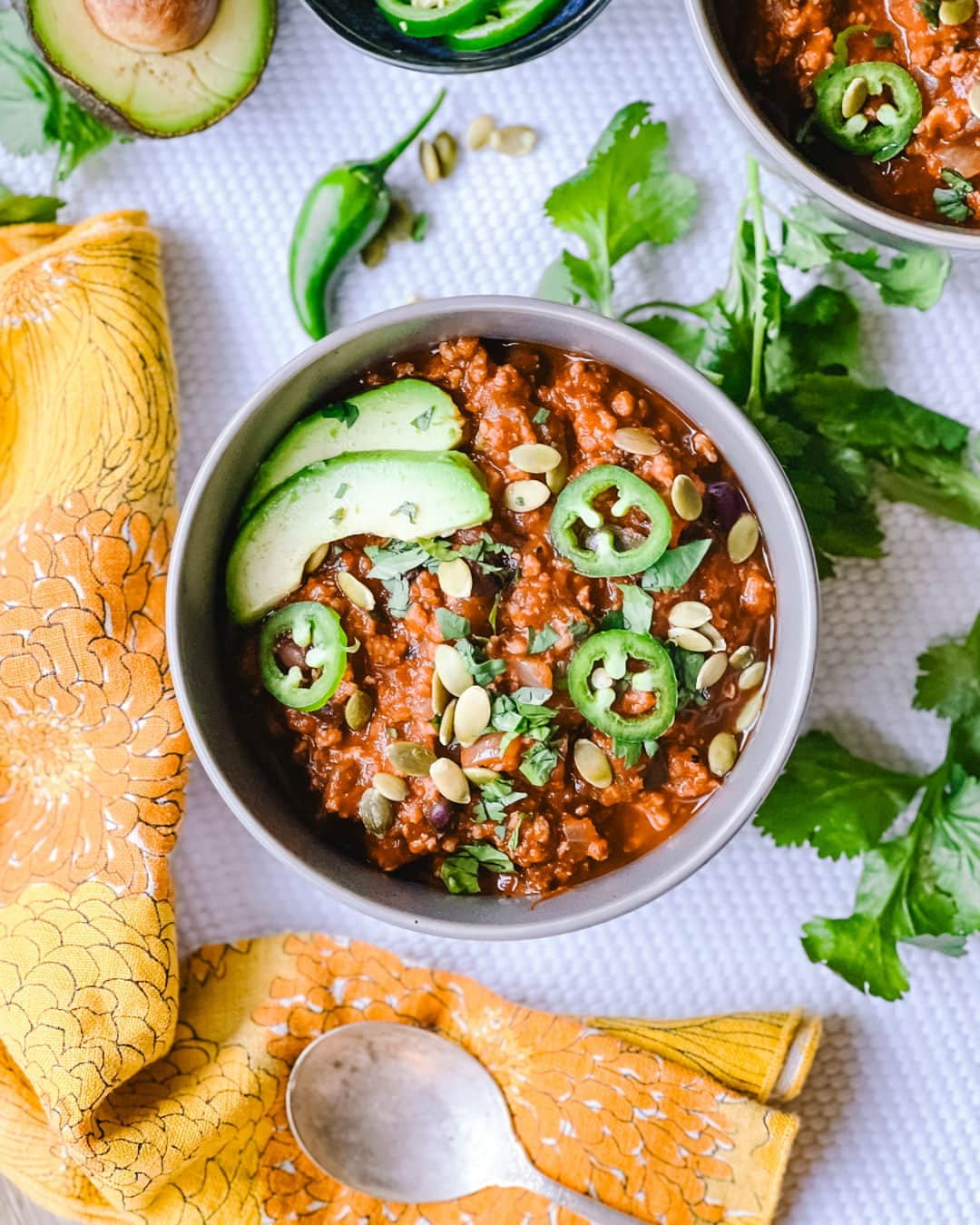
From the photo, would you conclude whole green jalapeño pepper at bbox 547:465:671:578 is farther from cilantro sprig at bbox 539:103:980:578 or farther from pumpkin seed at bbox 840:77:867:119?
pumpkin seed at bbox 840:77:867:119

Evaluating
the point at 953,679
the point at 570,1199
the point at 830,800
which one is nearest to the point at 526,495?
the point at 830,800

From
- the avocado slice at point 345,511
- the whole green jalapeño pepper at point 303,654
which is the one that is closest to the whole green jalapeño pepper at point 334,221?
the avocado slice at point 345,511

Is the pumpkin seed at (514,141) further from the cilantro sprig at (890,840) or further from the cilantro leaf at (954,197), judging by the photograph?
the cilantro sprig at (890,840)

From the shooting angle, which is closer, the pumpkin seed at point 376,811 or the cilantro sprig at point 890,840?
the pumpkin seed at point 376,811

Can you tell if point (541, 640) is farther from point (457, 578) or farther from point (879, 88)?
point (879, 88)

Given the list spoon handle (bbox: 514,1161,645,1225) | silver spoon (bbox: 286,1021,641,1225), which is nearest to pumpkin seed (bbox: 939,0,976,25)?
silver spoon (bbox: 286,1021,641,1225)

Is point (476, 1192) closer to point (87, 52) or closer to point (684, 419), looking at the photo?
point (684, 419)
